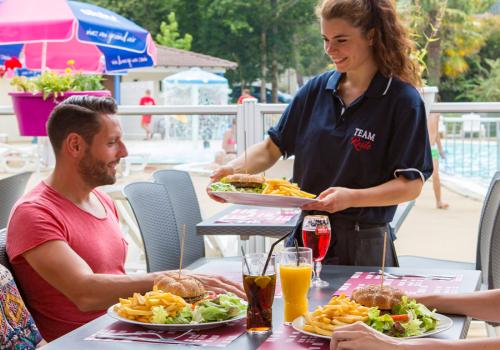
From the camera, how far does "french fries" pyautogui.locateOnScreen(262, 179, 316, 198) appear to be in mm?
2727

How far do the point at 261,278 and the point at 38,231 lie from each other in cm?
71

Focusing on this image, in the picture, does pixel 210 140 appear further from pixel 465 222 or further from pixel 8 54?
pixel 8 54

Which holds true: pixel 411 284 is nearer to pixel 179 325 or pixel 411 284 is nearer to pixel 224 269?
pixel 224 269

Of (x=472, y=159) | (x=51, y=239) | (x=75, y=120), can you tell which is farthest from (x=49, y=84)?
(x=472, y=159)

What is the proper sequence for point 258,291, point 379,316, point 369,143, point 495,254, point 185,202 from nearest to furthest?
point 379,316
point 258,291
point 369,143
point 495,254
point 185,202

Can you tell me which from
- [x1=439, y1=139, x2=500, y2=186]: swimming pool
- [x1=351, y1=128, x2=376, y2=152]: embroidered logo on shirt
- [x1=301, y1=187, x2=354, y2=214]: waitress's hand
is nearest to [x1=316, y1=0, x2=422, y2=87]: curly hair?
[x1=351, y1=128, x2=376, y2=152]: embroidered logo on shirt

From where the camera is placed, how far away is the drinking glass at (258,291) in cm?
202

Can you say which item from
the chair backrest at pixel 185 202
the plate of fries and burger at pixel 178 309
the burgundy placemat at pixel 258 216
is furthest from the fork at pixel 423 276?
the chair backrest at pixel 185 202

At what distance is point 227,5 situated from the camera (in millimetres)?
35969

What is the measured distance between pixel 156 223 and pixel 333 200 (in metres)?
1.37

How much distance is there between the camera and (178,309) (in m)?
2.05

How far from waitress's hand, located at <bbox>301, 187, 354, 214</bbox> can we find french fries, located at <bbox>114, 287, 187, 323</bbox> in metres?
0.71

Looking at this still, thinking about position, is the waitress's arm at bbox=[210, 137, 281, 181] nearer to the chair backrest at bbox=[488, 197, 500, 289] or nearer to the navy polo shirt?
the navy polo shirt

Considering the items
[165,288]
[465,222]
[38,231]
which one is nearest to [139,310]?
[165,288]
